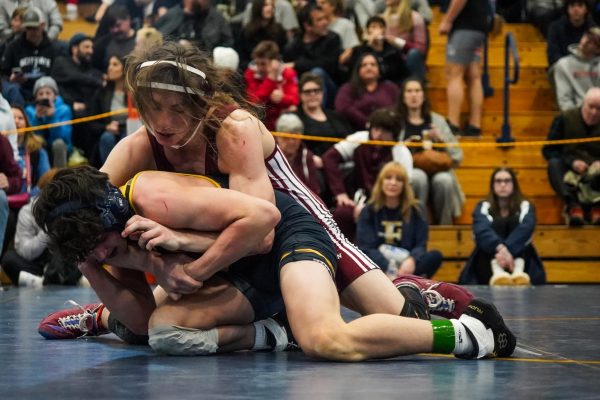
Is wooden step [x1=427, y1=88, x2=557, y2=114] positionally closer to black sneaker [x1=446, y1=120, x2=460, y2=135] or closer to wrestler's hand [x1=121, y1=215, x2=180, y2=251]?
black sneaker [x1=446, y1=120, x2=460, y2=135]

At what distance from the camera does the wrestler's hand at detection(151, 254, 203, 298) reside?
3.38 metres

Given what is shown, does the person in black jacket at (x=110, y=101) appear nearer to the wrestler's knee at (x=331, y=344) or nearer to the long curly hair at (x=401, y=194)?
the long curly hair at (x=401, y=194)

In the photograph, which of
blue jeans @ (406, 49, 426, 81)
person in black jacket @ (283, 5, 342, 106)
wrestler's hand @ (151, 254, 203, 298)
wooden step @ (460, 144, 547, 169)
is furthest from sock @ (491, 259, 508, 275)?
wrestler's hand @ (151, 254, 203, 298)

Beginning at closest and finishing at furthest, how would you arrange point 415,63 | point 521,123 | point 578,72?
1. point 578,72
2. point 415,63
3. point 521,123

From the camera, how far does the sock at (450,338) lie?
3.21 m

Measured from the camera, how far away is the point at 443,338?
3217mm

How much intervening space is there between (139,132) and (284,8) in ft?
20.8

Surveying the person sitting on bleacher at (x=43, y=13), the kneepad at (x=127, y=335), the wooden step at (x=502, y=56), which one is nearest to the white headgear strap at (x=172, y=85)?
the kneepad at (x=127, y=335)

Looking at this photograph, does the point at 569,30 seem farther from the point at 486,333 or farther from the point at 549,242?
the point at 486,333

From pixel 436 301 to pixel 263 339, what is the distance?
68 centimetres

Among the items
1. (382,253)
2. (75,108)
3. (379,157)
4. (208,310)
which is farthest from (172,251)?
(75,108)

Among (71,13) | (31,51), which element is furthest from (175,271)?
(71,13)

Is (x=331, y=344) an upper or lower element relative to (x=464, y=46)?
lower

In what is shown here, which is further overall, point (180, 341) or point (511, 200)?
point (511, 200)
